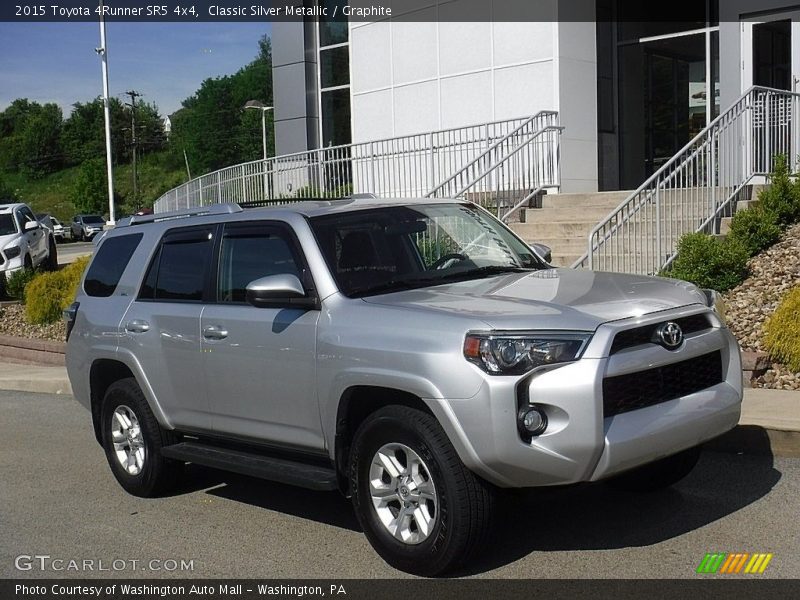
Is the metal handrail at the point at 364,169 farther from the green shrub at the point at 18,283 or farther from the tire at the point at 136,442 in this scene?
the tire at the point at 136,442

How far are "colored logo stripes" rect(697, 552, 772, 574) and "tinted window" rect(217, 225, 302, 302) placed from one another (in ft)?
9.14

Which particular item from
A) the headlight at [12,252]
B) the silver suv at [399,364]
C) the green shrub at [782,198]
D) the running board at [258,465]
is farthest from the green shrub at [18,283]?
the running board at [258,465]

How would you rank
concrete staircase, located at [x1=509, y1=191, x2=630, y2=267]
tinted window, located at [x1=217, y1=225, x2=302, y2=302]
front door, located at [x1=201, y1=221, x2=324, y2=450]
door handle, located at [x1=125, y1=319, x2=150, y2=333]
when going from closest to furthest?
front door, located at [x1=201, y1=221, x2=324, y2=450] < tinted window, located at [x1=217, y1=225, x2=302, y2=302] < door handle, located at [x1=125, y1=319, x2=150, y2=333] < concrete staircase, located at [x1=509, y1=191, x2=630, y2=267]

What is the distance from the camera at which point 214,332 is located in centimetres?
635

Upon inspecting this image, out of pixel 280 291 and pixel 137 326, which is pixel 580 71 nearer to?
pixel 137 326

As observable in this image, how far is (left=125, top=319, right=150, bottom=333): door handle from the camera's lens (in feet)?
22.9

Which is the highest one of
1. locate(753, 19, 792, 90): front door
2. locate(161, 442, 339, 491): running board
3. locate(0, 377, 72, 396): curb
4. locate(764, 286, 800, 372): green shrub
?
locate(753, 19, 792, 90): front door

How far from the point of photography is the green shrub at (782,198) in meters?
11.8

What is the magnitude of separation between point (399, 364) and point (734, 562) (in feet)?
6.50

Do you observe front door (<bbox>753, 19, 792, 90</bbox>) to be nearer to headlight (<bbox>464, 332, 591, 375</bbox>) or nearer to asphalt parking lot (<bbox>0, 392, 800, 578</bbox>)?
asphalt parking lot (<bbox>0, 392, 800, 578</bbox>)

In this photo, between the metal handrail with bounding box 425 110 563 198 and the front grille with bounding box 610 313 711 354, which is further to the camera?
the metal handrail with bounding box 425 110 563 198

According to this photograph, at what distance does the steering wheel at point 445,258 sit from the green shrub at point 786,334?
3852 mm

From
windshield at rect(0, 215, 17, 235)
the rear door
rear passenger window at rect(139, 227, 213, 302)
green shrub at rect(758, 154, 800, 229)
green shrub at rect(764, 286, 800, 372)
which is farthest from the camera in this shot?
windshield at rect(0, 215, 17, 235)

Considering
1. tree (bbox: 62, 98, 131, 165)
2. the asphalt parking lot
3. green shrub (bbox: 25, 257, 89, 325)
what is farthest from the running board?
tree (bbox: 62, 98, 131, 165)
